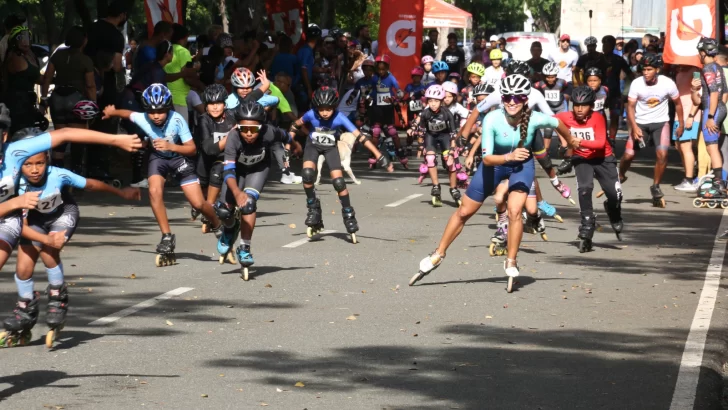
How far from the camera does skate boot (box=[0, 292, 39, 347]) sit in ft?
27.8

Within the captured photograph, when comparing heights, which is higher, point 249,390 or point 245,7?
point 245,7

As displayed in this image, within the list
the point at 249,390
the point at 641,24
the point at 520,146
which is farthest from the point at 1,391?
the point at 641,24

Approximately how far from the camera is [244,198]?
1151 centimetres

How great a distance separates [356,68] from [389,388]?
20.3 metres

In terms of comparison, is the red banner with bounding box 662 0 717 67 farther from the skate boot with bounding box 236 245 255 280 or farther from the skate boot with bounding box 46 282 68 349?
the skate boot with bounding box 46 282 68 349

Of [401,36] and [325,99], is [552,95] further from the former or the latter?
[325,99]

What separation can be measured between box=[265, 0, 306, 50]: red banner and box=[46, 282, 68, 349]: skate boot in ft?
61.0

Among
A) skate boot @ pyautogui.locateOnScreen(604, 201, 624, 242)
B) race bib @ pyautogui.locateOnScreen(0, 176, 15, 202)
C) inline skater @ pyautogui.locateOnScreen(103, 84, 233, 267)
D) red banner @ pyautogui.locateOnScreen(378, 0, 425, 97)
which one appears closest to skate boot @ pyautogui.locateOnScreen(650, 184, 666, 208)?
skate boot @ pyautogui.locateOnScreen(604, 201, 624, 242)

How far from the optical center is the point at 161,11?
66.8ft

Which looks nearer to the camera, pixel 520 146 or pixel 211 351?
pixel 211 351

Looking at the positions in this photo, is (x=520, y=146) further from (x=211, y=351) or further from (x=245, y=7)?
(x=245, y=7)

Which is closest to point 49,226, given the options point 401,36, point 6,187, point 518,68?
point 6,187

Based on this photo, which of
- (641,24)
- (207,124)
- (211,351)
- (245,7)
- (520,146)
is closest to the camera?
(211,351)

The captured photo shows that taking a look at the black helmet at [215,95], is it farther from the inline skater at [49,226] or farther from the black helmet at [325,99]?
the inline skater at [49,226]
